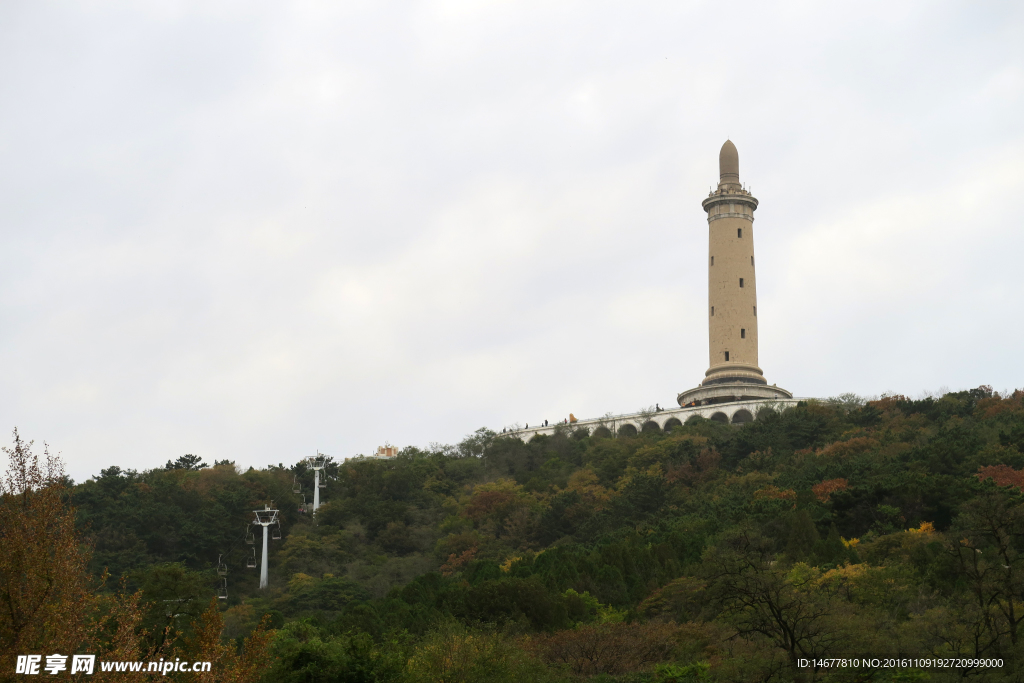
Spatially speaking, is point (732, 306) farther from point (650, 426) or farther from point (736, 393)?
point (650, 426)

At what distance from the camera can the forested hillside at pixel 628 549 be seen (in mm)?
19234

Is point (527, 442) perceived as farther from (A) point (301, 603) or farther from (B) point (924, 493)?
(B) point (924, 493)

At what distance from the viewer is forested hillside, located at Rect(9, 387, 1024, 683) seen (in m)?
19.2

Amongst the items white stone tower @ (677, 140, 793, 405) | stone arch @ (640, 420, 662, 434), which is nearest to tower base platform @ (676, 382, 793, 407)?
white stone tower @ (677, 140, 793, 405)

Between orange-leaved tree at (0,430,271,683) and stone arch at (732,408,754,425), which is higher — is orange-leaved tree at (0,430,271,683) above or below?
below

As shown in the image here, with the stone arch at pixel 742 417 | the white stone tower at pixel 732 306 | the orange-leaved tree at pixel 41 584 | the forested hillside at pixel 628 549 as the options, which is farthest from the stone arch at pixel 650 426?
the orange-leaved tree at pixel 41 584

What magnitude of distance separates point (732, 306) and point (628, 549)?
2315 centimetres

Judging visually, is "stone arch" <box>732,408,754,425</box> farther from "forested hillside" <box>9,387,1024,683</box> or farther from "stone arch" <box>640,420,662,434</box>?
"stone arch" <box>640,420,662,434</box>

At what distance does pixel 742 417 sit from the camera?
50.8 m

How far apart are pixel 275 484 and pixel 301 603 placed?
12.8 meters

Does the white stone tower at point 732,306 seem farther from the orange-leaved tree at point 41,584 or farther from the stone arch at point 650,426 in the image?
the orange-leaved tree at point 41,584

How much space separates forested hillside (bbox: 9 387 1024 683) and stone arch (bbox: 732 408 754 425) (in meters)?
2.30

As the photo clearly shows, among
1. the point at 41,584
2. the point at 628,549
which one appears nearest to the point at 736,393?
the point at 628,549

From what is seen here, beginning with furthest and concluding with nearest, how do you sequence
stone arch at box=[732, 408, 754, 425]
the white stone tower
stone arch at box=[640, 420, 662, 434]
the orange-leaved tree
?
stone arch at box=[640, 420, 662, 434] → the white stone tower → stone arch at box=[732, 408, 754, 425] → the orange-leaved tree
